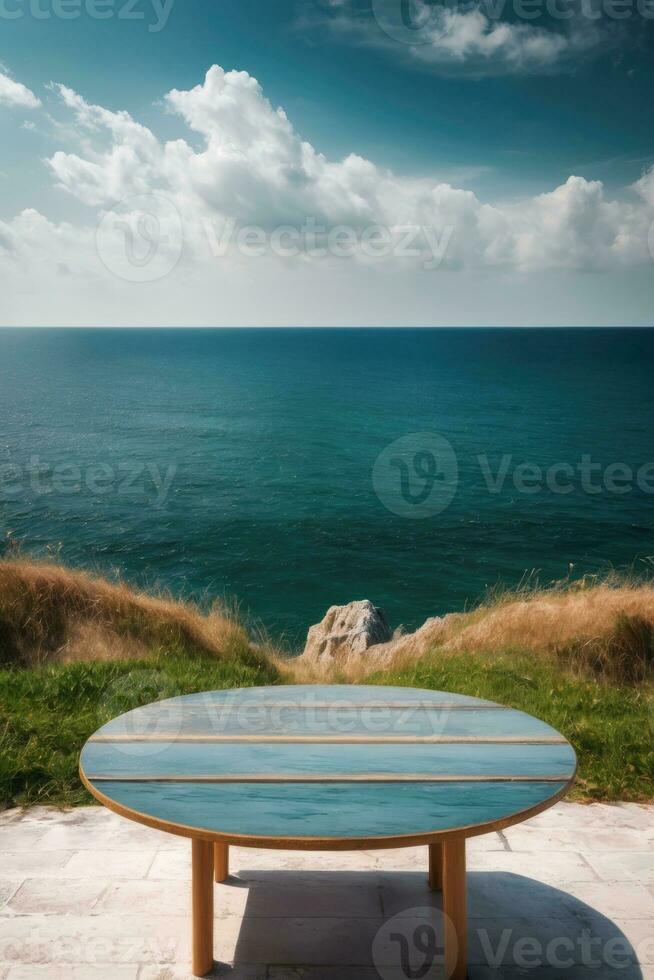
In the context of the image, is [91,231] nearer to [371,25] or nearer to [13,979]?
[371,25]

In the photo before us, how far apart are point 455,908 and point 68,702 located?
12.4 ft

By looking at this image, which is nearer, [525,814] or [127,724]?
[525,814]

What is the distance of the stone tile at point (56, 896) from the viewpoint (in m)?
3.24

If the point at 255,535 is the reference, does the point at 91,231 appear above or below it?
above

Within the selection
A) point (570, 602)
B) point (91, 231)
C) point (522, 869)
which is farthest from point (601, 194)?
point (522, 869)

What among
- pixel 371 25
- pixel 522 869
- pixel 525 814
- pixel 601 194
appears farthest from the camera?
pixel 601 194

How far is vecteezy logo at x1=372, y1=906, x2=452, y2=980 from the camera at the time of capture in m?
2.92

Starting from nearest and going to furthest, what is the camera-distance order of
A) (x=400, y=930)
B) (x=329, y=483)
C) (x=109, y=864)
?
(x=400, y=930), (x=109, y=864), (x=329, y=483)

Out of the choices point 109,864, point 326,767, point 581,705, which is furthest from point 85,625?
point 326,767

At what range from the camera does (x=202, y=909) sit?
2818mm

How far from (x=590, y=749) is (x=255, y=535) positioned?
24.3m

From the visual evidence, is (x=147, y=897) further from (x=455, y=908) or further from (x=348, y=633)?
(x=348, y=633)

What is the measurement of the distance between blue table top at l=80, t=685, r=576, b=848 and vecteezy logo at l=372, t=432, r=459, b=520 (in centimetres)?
2871

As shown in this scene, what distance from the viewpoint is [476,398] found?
236 ft
